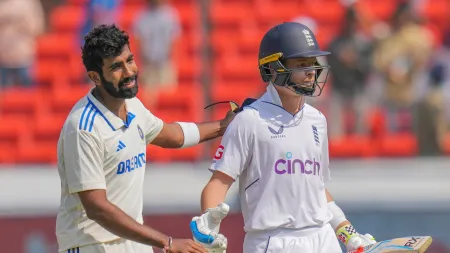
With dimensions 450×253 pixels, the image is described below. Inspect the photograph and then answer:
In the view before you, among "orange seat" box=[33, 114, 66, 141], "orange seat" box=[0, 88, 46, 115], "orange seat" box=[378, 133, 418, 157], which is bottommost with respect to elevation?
"orange seat" box=[378, 133, 418, 157]

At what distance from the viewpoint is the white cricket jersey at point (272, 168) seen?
5.42 meters

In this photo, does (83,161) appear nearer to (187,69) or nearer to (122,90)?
(122,90)

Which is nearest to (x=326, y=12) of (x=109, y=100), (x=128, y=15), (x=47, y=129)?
(x=128, y=15)

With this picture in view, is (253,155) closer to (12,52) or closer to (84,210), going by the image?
(84,210)

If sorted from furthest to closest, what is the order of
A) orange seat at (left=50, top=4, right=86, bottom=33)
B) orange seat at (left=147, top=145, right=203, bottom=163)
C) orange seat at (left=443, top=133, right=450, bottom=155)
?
orange seat at (left=50, top=4, right=86, bottom=33) < orange seat at (left=147, top=145, right=203, bottom=163) < orange seat at (left=443, top=133, right=450, bottom=155)

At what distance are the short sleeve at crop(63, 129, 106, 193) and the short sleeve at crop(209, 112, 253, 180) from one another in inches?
22.7

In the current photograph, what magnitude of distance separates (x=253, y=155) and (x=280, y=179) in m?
0.18

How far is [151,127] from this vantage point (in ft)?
19.3

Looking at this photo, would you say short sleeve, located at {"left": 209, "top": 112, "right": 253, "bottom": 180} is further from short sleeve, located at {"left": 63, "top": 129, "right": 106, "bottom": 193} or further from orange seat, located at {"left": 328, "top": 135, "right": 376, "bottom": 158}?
orange seat, located at {"left": 328, "top": 135, "right": 376, "bottom": 158}

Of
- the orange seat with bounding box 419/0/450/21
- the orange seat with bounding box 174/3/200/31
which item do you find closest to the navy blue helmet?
the orange seat with bounding box 174/3/200/31

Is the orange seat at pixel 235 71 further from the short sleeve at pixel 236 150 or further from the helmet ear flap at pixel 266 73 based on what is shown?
the short sleeve at pixel 236 150

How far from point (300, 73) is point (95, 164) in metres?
1.11

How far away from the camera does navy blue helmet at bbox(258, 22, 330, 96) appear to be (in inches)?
216

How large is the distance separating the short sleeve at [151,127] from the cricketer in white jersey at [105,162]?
98mm
